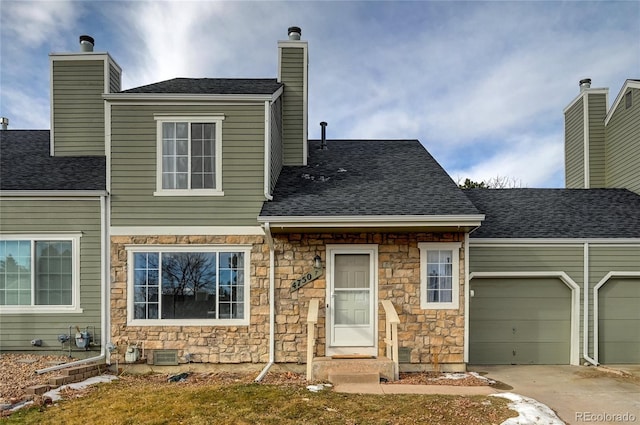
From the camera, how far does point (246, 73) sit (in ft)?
33.8

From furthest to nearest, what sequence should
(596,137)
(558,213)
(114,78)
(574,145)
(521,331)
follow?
(574,145) < (596,137) < (114,78) < (558,213) < (521,331)

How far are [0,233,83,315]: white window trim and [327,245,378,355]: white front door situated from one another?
477 centimetres

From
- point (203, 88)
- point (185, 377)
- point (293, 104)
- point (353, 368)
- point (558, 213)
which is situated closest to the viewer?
point (353, 368)

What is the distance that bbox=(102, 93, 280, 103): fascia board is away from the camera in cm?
714

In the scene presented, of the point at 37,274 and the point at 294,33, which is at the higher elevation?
the point at 294,33

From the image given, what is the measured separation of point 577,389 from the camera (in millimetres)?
6137

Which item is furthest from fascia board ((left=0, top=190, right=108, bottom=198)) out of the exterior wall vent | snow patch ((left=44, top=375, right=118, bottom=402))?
snow patch ((left=44, top=375, right=118, bottom=402))

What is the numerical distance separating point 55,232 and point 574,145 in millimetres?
13389

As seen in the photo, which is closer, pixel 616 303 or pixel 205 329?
pixel 205 329

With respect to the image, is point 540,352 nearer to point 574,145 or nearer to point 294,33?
point 574,145

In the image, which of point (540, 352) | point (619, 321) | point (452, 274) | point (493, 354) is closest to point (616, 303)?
point (619, 321)

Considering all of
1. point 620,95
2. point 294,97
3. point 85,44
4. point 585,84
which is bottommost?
point 294,97

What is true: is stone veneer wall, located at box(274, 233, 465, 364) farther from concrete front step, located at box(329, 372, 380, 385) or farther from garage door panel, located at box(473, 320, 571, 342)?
garage door panel, located at box(473, 320, 571, 342)

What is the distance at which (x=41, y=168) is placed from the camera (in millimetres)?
8039
